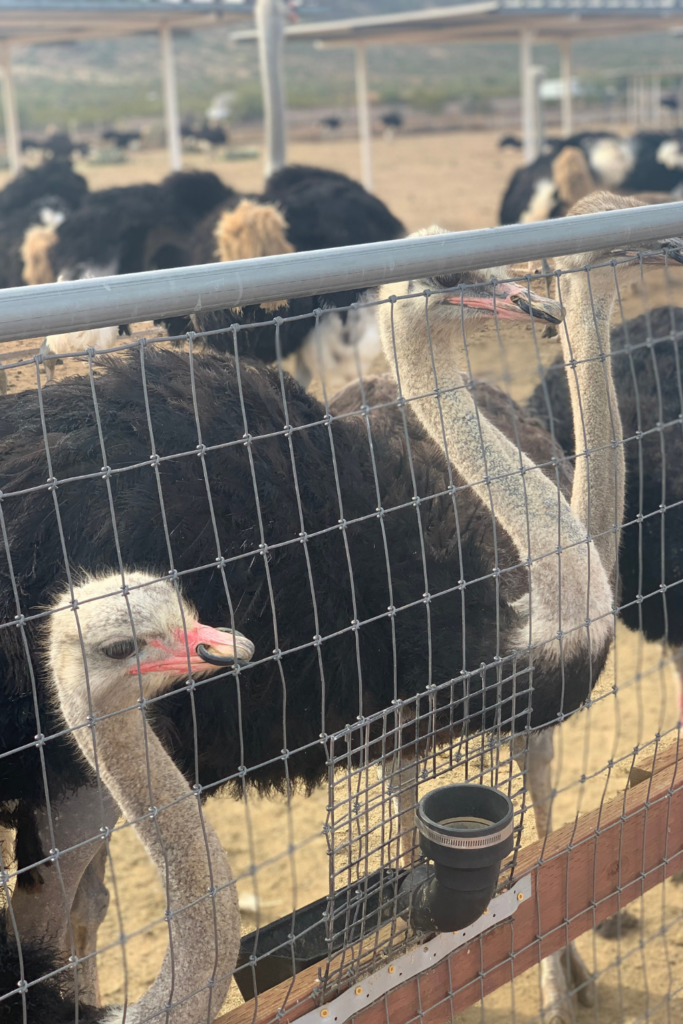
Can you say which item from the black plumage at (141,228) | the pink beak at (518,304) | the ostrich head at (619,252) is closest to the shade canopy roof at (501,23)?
the black plumage at (141,228)

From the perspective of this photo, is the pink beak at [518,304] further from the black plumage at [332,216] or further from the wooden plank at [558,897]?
the black plumage at [332,216]

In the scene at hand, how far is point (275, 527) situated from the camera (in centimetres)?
231

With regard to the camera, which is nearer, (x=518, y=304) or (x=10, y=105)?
(x=518, y=304)

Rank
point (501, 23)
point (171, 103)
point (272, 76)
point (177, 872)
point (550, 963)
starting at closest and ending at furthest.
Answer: point (177, 872), point (550, 963), point (272, 76), point (171, 103), point (501, 23)

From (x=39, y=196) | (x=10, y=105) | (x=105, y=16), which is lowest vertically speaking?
(x=39, y=196)

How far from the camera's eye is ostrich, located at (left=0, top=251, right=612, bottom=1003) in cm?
216

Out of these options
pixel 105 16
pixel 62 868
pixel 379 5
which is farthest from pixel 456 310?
pixel 379 5

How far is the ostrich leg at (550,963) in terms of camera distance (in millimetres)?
2963

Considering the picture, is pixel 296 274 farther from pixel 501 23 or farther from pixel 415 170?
pixel 415 170

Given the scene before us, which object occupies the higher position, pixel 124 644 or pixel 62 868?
pixel 124 644

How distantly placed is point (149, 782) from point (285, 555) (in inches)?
28.3

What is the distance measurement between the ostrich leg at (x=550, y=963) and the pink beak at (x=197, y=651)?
1.29 meters

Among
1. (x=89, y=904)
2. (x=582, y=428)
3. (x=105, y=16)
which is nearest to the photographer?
(x=582, y=428)

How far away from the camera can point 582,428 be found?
8.42 ft
